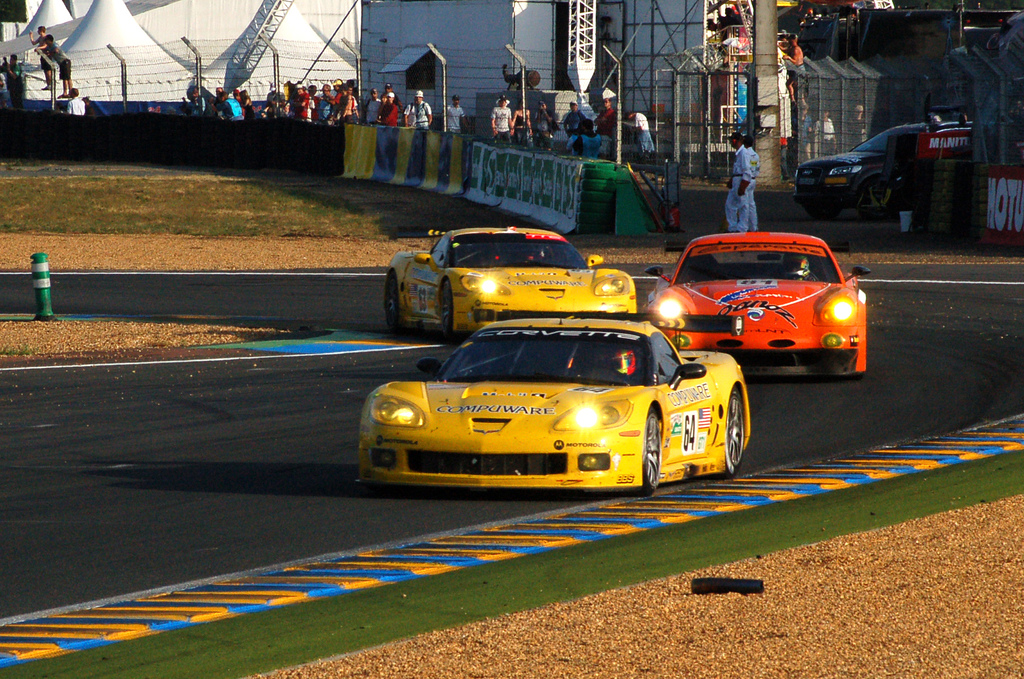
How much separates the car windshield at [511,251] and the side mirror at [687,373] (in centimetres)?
739

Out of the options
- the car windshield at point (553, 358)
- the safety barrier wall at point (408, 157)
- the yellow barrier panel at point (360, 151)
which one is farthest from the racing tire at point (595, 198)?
the car windshield at point (553, 358)

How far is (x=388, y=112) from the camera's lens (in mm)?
39062

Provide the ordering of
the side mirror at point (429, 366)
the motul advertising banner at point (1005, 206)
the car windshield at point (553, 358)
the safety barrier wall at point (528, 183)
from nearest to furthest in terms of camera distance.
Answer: the car windshield at point (553, 358), the side mirror at point (429, 366), the motul advertising banner at point (1005, 206), the safety barrier wall at point (528, 183)

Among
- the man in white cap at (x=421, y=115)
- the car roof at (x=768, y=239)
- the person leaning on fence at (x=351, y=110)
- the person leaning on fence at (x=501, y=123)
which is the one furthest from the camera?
the person leaning on fence at (x=351, y=110)

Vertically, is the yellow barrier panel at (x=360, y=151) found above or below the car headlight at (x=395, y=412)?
above

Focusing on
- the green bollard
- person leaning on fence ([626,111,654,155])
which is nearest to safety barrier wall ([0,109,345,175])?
person leaning on fence ([626,111,654,155])

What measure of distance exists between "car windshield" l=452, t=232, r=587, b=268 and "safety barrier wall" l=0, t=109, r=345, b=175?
2446 cm

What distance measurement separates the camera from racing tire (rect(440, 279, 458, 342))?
16.3 meters

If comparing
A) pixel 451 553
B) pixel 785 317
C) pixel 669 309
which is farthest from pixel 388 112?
pixel 451 553

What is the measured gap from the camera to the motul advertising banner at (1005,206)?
24703mm

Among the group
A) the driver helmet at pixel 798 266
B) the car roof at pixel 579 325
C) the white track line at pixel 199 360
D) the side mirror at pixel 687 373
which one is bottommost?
the white track line at pixel 199 360

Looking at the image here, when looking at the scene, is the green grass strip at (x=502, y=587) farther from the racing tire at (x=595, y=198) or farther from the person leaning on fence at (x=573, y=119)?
the person leaning on fence at (x=573, y=119)

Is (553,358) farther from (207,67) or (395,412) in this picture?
(207,67)

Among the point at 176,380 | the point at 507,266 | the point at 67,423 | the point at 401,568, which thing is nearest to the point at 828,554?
the point at 401,568
